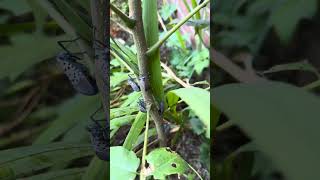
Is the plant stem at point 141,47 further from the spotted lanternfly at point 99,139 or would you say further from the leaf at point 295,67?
the leaf at point 295,67

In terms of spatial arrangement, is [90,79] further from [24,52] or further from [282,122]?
[282,122]

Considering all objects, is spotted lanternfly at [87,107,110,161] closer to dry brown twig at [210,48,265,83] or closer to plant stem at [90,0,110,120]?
plant stem at [90,0,110,120]

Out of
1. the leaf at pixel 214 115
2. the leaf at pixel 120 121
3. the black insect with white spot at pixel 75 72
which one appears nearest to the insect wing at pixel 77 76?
the black insect with white spot at pixel 75 72

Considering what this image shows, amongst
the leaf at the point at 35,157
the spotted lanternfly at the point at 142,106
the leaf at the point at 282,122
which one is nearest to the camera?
the leaf at the point at 282,122

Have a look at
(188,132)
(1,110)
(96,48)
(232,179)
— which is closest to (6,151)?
(1,110)

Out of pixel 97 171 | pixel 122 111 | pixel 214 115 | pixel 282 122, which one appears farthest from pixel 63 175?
pixel 282 122

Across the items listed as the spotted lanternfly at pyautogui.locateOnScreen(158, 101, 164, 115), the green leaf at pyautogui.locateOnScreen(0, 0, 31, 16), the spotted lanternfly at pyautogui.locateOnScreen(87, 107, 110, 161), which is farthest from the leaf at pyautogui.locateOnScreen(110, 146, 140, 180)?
the green leaf at pyautogui.locateOnScreen(0, 0, 31, 16)
